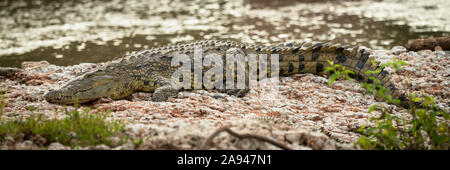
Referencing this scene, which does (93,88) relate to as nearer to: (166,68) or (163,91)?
(163,91)

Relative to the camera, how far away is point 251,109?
17.0ft

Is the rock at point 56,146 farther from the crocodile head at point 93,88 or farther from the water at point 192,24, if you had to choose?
the water at point 192,24

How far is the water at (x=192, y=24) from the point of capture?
9.69m

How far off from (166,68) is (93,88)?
1.29 meters

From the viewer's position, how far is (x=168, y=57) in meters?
6.07

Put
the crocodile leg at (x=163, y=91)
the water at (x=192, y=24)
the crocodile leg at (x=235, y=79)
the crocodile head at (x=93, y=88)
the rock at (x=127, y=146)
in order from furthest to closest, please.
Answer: the water at (x=192, y=24) → the crocodile leg at (x=235, y=79) → the crocodile leg at (x=163, y=91) → the crocodile head at (x=93, y=88) → the rock at (x=127, y=146)

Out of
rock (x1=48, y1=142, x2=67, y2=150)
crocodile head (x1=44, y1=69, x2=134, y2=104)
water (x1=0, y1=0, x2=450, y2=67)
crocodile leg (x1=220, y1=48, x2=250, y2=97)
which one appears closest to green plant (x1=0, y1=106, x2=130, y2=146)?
rock (x1=48, y1=142, x2=67, y2=150)

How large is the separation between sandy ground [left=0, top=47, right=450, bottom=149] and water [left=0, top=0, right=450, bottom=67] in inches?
94.8

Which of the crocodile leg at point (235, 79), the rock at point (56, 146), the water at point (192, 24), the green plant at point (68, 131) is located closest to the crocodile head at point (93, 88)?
the green plant at point (68, 131)

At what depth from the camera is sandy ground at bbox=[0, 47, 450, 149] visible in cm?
341

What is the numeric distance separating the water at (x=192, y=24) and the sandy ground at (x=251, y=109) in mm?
2408

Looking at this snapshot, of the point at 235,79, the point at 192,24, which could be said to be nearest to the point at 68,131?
the point at 235,79

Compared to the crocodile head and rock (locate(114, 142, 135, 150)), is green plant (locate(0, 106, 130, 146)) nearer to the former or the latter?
rock (locate(114, 142, 135, 150))
